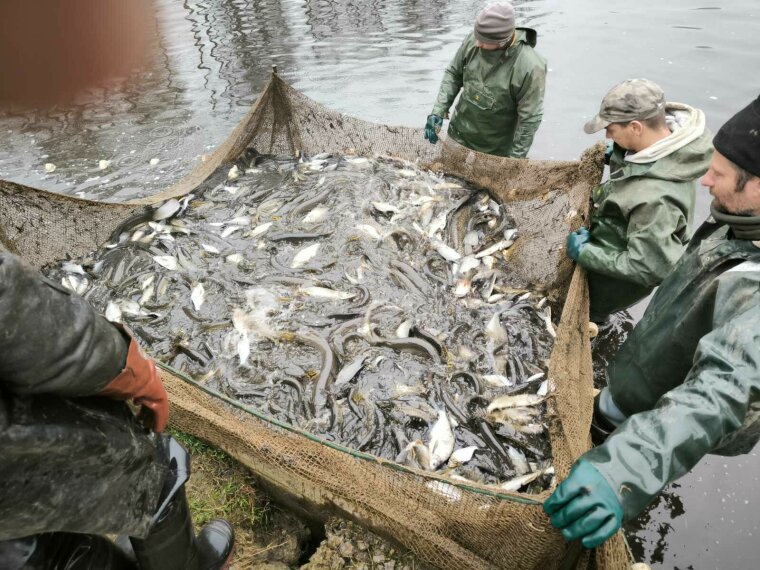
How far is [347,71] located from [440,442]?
9.34 metres

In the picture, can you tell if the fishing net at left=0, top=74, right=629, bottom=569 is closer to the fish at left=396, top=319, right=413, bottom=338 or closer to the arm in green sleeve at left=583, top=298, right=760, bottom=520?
the arm in green sleeve at left=583, top=298, right=760, bottom=520

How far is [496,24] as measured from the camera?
4.58 metres

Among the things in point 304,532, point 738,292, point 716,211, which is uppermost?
point 716,211

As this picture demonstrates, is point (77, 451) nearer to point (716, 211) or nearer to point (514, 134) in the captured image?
point (716, 211)

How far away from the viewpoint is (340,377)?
359cm

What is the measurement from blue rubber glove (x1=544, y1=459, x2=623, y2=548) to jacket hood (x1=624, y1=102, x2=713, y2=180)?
207 centimetres

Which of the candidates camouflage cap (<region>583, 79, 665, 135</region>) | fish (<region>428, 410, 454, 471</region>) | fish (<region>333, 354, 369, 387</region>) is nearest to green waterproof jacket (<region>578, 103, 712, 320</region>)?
camouflage cap (<region>583, 79, 665, 135</region>)

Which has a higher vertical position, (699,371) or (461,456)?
(699,371)

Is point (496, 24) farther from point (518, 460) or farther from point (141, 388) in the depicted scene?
point (141, 388)

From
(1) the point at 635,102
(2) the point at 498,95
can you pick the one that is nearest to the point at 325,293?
(1) the point at 635,102

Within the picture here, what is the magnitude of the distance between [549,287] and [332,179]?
8.88ft

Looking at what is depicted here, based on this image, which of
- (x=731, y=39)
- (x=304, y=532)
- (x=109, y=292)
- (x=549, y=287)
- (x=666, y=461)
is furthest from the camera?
(x=731, y=39)

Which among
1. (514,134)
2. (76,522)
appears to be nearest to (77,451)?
(76,522)

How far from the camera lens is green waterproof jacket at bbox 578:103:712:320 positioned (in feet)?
9.61
